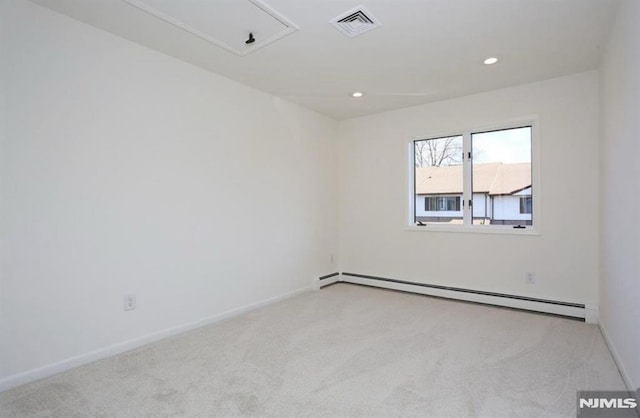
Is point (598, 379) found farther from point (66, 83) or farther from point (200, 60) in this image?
point (66, 83)

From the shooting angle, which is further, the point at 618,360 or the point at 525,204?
the point at 525,204

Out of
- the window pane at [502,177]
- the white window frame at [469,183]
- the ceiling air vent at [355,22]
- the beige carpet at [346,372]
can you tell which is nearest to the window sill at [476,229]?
the white window frame at [469,183]

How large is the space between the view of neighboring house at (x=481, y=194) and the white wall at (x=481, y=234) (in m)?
0.21

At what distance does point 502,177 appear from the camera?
3896 millimetres

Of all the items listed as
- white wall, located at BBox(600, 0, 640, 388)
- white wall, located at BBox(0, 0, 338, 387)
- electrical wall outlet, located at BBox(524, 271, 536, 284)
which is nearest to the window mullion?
electrical wall outlet, located at BBox(524, 271, 536, 284)

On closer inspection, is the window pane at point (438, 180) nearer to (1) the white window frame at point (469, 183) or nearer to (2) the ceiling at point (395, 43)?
(1) the white window frame at point (469, 183)

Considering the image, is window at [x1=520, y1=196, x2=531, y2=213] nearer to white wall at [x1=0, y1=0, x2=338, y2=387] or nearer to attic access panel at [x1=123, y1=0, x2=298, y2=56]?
white wall at [x1=0, y1=0, x2=338, y2=387]

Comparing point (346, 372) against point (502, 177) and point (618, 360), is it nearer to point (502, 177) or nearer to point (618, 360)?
point (618, 360)

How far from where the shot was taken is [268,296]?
394cm

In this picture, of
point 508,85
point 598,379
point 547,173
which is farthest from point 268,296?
point 508,85

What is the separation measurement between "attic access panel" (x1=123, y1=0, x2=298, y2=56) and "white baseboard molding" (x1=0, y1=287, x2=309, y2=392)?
2.48 meters

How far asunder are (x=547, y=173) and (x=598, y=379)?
2.11m

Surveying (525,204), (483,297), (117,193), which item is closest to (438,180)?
(525,204)

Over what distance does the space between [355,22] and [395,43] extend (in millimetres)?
470
